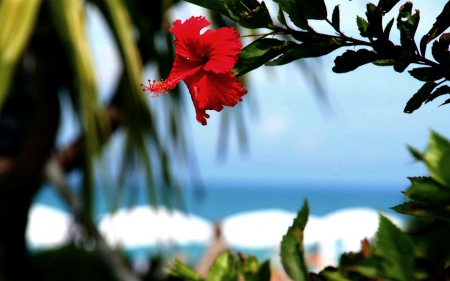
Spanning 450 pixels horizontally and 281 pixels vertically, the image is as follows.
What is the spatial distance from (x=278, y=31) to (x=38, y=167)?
258 centimetres

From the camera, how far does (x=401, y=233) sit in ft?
1.01

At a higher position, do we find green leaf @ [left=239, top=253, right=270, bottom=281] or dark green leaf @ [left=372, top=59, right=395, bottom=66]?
dark green leaf @ [left=372, top=59, right=395, bottom=66]

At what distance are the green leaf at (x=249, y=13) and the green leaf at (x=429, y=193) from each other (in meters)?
0.12

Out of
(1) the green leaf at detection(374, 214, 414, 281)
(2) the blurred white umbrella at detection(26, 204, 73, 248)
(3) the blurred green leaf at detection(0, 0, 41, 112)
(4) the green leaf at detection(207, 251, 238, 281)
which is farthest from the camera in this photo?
(2) the blurred white umbrella at detection(26, 204, 73, 248)

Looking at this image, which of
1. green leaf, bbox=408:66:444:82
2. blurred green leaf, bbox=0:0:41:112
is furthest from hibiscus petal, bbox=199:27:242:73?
blurred green leaf, bbox=0:0:41:112

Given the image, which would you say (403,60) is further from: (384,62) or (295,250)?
(295,250)

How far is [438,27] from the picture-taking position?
0.35 metres

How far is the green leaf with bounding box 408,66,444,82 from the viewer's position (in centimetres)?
35

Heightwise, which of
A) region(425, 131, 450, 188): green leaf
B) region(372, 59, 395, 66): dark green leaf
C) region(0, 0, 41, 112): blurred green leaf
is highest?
region(0, 0, 41, 112): blurred green leaf

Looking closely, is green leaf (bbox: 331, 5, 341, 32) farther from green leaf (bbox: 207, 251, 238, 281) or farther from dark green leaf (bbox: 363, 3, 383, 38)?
green leaf (bbox: 207, 251, 238, 281)

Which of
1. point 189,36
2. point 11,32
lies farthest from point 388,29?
point 11,32

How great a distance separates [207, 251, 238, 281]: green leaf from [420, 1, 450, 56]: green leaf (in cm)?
19

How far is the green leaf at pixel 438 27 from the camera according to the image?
347 millimetres

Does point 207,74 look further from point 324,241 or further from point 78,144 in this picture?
point 324,241
